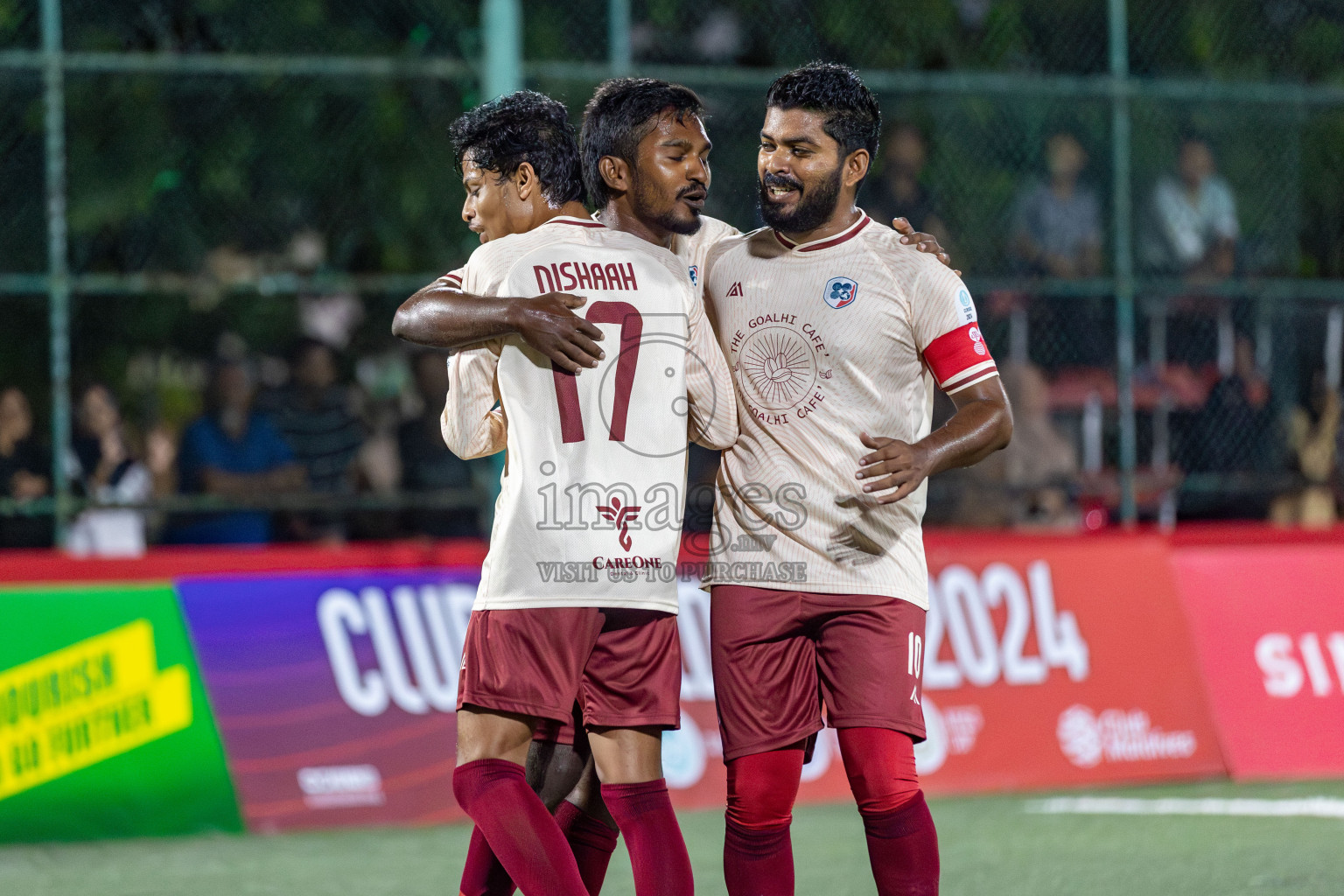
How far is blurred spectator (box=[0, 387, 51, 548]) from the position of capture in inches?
319

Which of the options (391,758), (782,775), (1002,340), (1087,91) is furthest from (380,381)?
(782,775)

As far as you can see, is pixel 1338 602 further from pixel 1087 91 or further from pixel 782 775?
pixel 782 775

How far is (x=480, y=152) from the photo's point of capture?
160 inches

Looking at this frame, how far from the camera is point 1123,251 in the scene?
9.47m

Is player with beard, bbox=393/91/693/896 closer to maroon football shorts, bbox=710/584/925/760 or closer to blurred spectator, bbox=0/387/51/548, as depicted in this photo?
maroon football shorts, bbox=710/584/925/760

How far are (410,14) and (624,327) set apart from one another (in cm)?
554

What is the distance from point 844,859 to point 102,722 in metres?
2.82

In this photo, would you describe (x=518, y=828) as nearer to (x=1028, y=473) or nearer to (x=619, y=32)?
(x=619, y=32)

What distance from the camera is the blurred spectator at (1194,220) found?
957 centimetres

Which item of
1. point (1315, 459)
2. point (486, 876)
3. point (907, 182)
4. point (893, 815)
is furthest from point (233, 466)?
point (1315, 459)

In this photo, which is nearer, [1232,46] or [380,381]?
[380,381]

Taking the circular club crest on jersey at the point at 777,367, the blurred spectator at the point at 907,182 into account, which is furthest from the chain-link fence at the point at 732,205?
the circular club crest on jersey at the point at 777,367

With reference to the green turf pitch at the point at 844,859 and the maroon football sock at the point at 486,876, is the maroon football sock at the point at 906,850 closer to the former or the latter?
the maroon football sock at the point at 486,876

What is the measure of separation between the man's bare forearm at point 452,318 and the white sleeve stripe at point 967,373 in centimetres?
106
